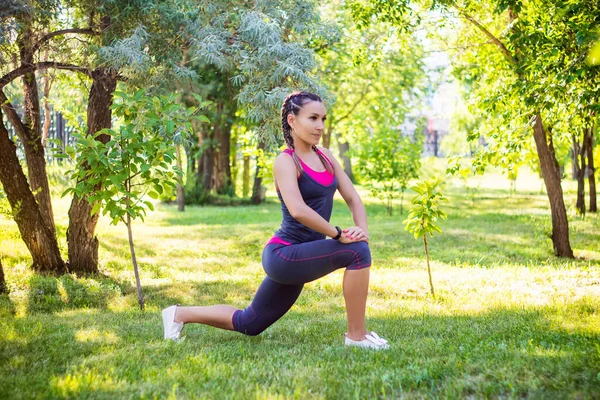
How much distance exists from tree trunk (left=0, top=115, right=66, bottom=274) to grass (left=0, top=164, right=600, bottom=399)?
27cm

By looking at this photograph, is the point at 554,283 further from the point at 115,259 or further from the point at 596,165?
the point at 596,165

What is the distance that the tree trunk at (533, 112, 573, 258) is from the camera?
10367 millimetres

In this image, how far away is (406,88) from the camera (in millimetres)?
25078

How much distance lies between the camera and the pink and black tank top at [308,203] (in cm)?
434

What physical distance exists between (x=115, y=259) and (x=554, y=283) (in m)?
6.32

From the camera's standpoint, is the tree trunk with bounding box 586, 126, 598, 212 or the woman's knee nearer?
the woman's knee

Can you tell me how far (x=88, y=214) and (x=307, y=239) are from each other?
5035 millimetres

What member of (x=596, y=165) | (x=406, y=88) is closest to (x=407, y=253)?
(x=596, y=165)

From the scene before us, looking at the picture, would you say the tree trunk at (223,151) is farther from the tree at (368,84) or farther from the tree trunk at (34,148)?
the tree trunk at (34,148)

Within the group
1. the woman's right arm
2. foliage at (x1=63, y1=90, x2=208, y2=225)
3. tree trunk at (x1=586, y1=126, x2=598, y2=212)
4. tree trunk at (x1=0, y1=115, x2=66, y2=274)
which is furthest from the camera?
tree trunk at (x1=586, y1=126, x2=598, y2=212)

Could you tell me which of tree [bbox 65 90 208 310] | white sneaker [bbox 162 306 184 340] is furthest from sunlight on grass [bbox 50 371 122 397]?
tree [bbox 65 90 208 310]

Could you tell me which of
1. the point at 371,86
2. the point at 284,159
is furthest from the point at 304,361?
the point at 371,86

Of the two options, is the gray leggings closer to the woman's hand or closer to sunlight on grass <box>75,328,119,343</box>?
the woman's hand

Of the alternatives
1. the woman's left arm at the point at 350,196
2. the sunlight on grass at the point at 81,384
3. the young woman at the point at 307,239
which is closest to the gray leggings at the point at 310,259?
the young woman at the point at 307,239
